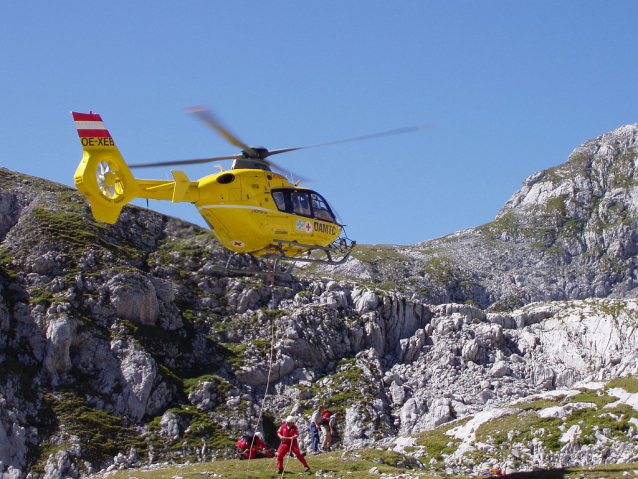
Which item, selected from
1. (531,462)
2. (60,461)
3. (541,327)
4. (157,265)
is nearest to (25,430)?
(60,461)

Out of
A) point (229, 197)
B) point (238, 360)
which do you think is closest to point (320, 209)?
point (229, 197)

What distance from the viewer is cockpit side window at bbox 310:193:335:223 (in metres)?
35.7

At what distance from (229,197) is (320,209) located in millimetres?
6881

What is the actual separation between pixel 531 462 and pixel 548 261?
140 m

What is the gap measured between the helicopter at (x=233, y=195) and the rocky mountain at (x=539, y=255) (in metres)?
112

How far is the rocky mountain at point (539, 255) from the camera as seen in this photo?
15175 centimetres

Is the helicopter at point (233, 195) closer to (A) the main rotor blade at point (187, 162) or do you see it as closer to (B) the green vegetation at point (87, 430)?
(A) the main rotor blade at point (187, 162)

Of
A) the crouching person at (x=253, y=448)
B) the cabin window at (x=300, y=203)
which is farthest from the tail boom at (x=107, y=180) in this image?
the crouching person at (x=253, y=448)

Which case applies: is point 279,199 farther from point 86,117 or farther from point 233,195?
point 86,117

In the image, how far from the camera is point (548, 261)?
561 ft

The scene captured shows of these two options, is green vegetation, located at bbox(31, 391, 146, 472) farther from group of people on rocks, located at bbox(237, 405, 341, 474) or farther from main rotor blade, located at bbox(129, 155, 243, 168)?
main rotor blade, located at bbox(129, 155, 243, 168)

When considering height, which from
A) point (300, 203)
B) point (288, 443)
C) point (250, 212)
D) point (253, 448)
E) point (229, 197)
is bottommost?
point (253, 448)

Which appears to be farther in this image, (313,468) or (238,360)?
(238,360)

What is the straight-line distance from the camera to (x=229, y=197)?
3114 centimetres
